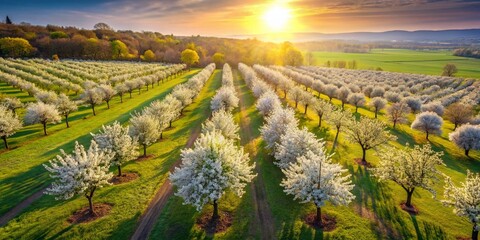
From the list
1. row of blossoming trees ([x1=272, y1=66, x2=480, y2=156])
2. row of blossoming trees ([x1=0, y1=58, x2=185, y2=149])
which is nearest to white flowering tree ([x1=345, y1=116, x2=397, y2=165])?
row of blossoming trees ([x1=272, y1=66, x2=480, y2=156])

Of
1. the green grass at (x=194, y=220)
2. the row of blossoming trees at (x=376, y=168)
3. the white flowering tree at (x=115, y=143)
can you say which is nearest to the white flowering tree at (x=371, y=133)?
the row of blossoming trees at (x=376, y=168)

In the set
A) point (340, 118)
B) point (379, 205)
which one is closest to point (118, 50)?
A: point (340, 118)

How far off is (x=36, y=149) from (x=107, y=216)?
28.7m

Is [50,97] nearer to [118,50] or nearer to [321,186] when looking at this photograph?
[321,186]

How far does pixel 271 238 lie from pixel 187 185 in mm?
9661

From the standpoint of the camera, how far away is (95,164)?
86.1ft

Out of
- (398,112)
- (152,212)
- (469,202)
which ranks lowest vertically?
(152,212)

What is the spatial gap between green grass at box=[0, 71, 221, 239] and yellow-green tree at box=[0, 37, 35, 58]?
170773mm

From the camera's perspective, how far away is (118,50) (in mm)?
192125

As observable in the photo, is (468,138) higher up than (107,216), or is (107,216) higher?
(468,138)

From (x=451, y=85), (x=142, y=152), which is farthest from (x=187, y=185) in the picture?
(x=451, y=85)

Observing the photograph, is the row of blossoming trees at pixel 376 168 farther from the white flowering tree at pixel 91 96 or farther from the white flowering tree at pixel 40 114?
the white flowering tree at pixel 91 96

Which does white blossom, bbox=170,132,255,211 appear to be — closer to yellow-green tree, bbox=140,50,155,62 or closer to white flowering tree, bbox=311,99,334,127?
white flowering tree, bbox=311,99,334,127

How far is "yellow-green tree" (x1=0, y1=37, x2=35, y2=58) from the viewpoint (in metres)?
151
